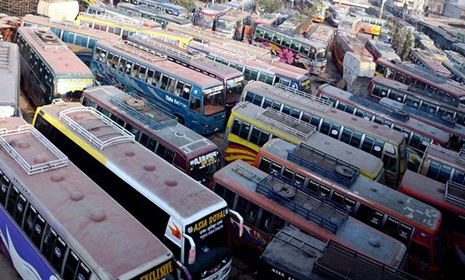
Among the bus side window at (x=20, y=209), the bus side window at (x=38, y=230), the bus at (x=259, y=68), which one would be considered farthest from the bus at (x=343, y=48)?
the bus side window at (x=38, y=230)

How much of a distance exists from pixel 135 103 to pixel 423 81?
2523 cm

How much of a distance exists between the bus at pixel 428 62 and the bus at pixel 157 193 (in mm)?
31940

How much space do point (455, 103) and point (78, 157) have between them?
26.3 metres

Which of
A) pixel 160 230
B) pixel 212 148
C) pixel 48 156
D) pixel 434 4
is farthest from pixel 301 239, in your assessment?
pixel 434 4

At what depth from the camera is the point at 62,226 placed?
11.0 meters

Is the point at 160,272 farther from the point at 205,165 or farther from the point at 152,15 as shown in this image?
the point at 152,15

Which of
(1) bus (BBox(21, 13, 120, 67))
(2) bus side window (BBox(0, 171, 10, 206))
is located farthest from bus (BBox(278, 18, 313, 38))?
(2) bus side window (BBox(0, 171, 10, 206))

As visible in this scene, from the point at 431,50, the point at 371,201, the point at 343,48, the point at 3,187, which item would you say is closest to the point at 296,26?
the point at 343,48

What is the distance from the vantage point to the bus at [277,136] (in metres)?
18.7

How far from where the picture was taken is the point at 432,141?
23.0 m

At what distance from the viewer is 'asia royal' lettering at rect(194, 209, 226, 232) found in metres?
12.1

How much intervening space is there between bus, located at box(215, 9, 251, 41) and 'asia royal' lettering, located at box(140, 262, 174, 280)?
35.4 meters

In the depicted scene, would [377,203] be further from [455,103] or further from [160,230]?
[455,103]

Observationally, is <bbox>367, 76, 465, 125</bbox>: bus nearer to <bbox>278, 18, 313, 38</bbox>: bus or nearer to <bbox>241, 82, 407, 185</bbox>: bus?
<bbox>241, 82, 407, 185</bbox>: bus
